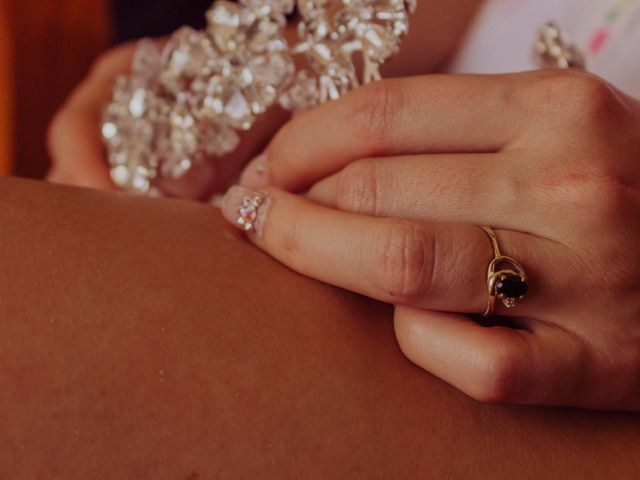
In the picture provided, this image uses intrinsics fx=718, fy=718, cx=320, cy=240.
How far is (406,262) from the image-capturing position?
0.39 m

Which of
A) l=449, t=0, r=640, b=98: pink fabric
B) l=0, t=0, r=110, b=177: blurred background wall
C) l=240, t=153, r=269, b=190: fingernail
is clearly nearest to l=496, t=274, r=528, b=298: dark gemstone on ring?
l=240, t=153, r=269, b=190: fingernail

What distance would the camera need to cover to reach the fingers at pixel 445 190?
1.36ft

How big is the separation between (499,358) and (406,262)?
7 centimetres

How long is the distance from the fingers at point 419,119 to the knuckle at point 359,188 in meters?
0.02

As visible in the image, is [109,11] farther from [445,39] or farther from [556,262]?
[556,262]

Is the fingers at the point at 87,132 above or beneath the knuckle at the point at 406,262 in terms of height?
beneath

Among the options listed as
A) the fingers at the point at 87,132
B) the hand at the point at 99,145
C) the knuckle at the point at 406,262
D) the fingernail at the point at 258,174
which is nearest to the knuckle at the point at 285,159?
the fingernail at the point at 258,174

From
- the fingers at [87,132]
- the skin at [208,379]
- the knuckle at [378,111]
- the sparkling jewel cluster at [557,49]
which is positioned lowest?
the fingers at [87,132]

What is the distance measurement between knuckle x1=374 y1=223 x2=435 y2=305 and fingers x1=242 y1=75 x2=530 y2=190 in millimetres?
72

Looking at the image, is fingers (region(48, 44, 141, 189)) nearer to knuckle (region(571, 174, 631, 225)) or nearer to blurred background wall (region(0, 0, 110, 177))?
blurred background wall (region(0, 0, 110, 177))

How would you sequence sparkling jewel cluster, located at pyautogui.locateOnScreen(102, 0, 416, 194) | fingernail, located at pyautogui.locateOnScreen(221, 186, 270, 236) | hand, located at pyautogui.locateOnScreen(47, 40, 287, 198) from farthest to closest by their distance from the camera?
hand, located at pyautogui.locateOnScreen(47, 40, 287, 198) → sparkling jewel cluster, located at pyautogui.locateOnScreen(102, 0, 416, 194) → fingernail, located at pyautogui.locateOnScreen(221, 186, 270, 236)

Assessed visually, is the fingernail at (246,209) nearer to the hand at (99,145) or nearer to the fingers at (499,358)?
the fingers at (499,358)

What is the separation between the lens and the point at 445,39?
807mm

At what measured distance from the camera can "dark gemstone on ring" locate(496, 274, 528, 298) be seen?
39 centimetres
